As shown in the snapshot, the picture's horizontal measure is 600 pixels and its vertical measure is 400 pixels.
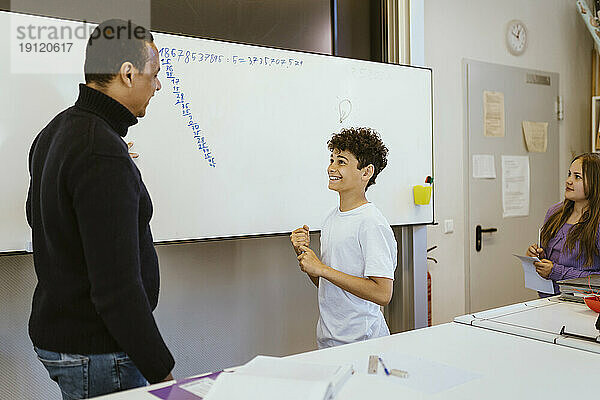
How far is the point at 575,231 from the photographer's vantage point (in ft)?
9.09

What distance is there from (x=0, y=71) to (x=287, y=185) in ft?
4.22

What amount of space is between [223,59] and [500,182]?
2.36 meters

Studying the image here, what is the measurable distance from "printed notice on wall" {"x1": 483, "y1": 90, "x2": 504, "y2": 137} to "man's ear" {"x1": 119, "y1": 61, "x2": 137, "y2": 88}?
2998mm

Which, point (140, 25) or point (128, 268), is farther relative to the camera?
point (140, 25)

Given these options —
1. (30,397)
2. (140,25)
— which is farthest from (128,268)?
(140,25)

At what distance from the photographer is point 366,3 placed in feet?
10.9

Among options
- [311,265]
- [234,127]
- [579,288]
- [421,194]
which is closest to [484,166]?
[421,194]

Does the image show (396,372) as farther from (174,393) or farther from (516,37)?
(516,37)

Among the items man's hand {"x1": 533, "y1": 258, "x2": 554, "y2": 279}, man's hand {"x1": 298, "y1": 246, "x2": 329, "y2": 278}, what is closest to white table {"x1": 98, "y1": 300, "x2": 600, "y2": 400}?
man's hand {"x1": 298, "y1": 246, "x2": 329, "y2": 278}

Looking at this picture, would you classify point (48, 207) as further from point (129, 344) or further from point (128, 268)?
point (129, 344)

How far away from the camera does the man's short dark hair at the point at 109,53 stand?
55.5 inches

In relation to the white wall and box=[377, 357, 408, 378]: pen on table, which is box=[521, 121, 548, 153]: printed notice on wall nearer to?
the white wall

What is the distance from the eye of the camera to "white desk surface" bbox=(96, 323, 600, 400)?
124 cm

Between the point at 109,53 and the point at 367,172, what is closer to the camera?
the point at 109,53
